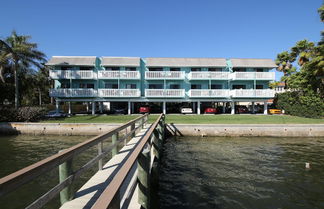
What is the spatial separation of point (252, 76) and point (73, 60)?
2814 cm

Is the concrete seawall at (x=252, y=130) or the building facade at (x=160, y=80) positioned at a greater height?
the building facade at (x=160, y=80)

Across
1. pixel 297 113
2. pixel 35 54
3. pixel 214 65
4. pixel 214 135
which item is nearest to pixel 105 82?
pixel 35 54

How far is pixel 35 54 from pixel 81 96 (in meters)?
9.99

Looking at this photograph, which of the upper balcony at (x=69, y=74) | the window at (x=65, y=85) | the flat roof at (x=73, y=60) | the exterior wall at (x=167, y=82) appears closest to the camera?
the upper balcony at (x=69, y=74)

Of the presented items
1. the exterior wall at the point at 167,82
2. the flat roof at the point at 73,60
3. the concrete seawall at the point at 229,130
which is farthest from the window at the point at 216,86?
the flat roof at the point at 73,60

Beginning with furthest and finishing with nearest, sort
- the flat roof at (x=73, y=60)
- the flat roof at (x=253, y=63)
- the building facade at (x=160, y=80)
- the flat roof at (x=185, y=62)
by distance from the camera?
the flat roof at (x=253, y=63) → the flat roof at (x=185, y=62) → the flat roof at (x=73, y=60) → the building facade at (x=160, y=80)

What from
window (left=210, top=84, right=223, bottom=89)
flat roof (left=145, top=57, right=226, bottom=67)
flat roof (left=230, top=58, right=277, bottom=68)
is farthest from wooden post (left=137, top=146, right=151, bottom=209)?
flat roof (left=230, top=58, right=277, bottom=68)

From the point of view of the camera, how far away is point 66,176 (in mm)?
3627

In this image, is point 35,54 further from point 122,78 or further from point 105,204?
point 105,204

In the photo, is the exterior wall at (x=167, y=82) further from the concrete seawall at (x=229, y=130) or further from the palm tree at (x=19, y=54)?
the concrete seawall at (x=229, y=130)

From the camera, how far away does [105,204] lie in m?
1.68

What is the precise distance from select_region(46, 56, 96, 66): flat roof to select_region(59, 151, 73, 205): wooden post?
27144 millimetres

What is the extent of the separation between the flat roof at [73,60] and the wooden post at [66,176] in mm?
27144

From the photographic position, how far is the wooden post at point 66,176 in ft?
11.9
